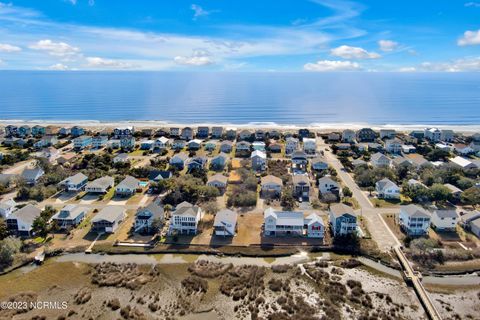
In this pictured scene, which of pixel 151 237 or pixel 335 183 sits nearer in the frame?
pixel 151 237

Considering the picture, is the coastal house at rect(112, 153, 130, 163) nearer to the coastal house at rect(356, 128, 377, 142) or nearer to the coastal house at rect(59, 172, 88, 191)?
the coastal house at rect(59, 172, 88, 191)

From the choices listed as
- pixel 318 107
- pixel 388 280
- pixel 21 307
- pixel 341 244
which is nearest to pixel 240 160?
pixel 341 244

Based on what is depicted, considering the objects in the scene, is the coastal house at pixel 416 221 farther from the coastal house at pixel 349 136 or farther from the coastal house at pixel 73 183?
the coastal house at pixel 349 136

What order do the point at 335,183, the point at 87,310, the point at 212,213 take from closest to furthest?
the point at 87,310 < the point at 212,213 < the point at 335,183

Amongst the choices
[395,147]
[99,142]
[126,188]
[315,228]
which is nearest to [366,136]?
[395,147]

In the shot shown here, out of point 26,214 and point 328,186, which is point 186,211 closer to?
point 26,214

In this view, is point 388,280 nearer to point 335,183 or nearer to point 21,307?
point 335,183
